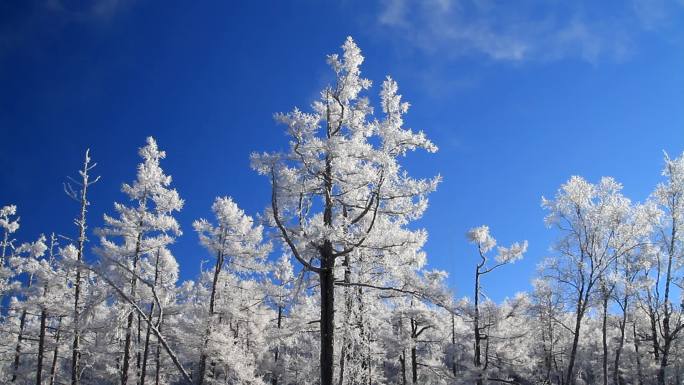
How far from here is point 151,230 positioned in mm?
Result: 20641

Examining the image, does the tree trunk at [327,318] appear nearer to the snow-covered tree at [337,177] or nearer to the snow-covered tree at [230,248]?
the snow-covered tree at [337,177]

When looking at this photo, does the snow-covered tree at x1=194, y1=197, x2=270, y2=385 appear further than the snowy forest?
Yes

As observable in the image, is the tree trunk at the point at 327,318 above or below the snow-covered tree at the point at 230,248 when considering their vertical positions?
below

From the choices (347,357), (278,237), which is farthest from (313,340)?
(278,237)

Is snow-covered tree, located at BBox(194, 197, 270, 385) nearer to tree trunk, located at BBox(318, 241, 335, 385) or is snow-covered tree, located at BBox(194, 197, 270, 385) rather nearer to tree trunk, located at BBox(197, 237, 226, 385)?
tree trunk, located at BBox(197, 237, 226, 385)

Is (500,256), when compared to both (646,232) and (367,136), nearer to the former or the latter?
(646,232)

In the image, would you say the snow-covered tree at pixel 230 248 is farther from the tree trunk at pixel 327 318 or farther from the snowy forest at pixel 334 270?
the tree trunk at pixel 327 318

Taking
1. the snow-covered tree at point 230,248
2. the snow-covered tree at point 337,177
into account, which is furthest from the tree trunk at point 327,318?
the snow-covered tree at point 230,248

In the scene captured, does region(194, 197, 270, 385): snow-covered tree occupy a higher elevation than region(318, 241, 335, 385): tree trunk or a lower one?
higher

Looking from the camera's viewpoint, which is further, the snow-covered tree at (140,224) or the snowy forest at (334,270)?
the snow-covered tree at (140,224)

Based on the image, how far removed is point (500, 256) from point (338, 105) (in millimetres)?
14908

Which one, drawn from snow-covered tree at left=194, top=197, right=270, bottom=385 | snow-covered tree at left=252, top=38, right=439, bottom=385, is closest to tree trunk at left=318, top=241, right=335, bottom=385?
snow-covered tree at left=252, top=38, right=439, bottom=385

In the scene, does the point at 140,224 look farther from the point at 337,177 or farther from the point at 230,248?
the point at 337,177

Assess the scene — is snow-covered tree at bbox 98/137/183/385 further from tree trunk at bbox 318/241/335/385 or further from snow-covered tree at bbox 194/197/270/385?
tree trunk at bbox 318/241/335/385
